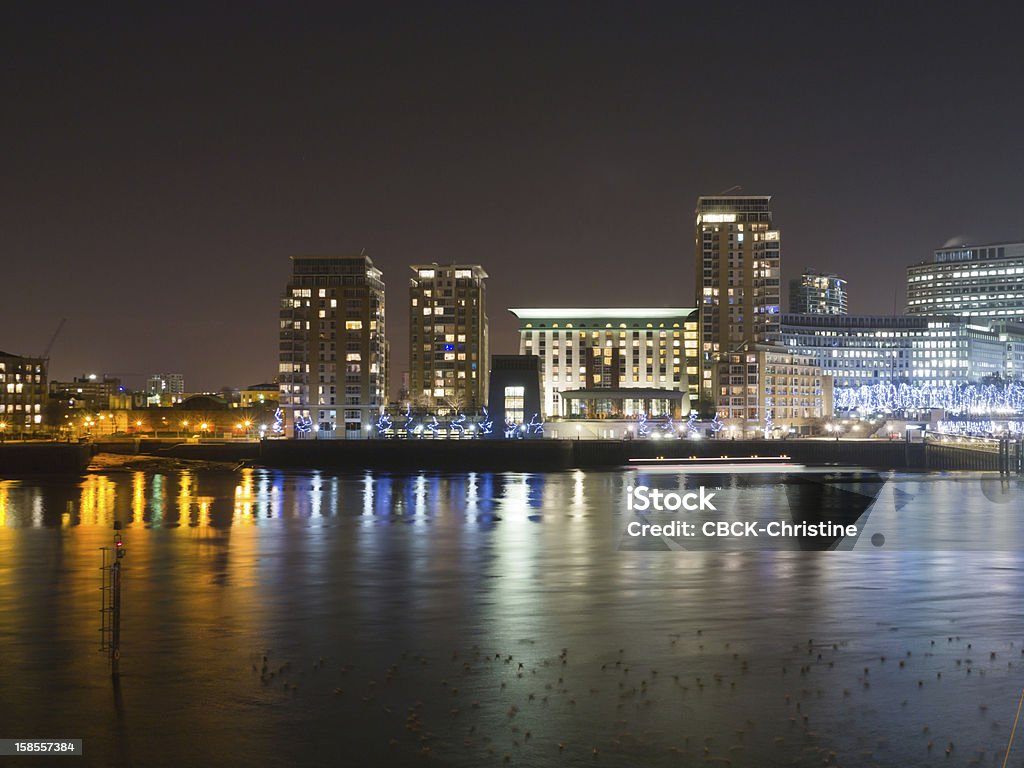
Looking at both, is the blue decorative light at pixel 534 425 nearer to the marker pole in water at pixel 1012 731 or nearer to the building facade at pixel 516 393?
the building facade at pixel 516 393

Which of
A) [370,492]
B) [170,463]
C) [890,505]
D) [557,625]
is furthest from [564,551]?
[170,463]

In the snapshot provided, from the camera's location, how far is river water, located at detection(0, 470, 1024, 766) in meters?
18.3

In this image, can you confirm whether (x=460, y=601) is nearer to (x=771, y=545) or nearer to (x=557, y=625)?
(x=557, y=625)

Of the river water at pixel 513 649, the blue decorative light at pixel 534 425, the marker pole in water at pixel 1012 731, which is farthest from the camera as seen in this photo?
the blue decorative light at pixel 534 425

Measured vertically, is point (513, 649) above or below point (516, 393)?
below

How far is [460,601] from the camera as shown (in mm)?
33031

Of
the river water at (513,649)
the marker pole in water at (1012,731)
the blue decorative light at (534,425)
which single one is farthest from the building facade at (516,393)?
the marker pole in water at (1012,731)

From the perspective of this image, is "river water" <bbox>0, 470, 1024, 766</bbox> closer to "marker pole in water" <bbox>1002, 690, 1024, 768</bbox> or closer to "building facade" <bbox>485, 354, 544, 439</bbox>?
"marker pole in water" <bbox>1002, 690, 1024, 768</bbox>

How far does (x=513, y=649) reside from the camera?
25.5 m

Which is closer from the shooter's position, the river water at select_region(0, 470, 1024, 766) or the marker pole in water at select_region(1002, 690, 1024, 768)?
the marker pole in water at select_region(1002, 690, 1024, 768)

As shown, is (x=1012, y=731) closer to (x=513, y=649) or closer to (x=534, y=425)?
(x=513, y=649)

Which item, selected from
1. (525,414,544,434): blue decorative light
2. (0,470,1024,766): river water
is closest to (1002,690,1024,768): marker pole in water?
(0,470,1024,766): river water

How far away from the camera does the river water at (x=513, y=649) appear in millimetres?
18281

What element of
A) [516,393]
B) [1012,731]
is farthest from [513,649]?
[516,393]
